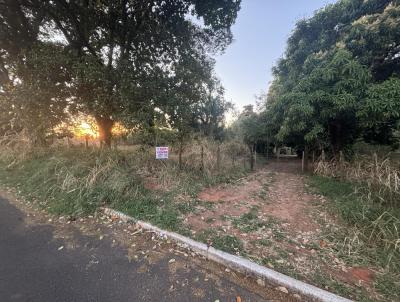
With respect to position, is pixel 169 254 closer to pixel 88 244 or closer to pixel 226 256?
pixel 226 256

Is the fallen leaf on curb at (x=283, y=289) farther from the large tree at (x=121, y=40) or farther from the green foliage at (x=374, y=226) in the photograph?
the large tree at (x=121, y=40)

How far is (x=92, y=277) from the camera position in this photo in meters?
2.28

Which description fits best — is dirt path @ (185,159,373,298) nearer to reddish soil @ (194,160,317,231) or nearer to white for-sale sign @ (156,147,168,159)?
reddish soil @ (194,160,317,231)

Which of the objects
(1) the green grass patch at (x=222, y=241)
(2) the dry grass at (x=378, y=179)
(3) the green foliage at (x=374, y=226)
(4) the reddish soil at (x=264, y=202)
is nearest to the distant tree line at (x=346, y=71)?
(2) the dry grass at (x=378, y=179)

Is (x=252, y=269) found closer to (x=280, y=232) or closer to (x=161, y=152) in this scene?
(x=280, y=232)

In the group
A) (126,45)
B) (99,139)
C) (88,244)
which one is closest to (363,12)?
(126,45)

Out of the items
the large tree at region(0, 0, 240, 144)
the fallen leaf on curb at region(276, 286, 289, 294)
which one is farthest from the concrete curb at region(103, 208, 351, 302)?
the large tree at region(0, 0, 240, 144)

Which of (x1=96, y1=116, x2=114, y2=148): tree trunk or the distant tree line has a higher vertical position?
the distant tree line

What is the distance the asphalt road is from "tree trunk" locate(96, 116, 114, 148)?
5.60 metres

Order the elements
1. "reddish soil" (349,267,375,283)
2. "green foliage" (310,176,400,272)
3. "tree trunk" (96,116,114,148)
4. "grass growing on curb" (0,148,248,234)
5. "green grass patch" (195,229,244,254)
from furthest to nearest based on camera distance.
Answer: "tree trunk" (96,116,114,148), "grass growing on curb" (0,148,248,234), "green grass patch" (195,229,244,254), "green foliage" (310,176,400,272), "reddish soil" (349,267,375,283)

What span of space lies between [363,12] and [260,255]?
28.2 ft

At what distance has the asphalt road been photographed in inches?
79.8

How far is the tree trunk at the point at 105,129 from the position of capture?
7938 mm

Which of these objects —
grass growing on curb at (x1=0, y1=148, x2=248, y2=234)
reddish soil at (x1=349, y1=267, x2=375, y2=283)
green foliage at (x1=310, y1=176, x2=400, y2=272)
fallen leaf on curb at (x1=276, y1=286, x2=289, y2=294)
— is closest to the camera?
fallen leaf on curb at (x1=276, y1=286, x2=289, y2=294)
